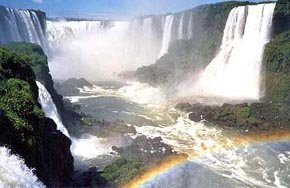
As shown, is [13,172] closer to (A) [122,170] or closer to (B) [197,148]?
(A) [122,170]

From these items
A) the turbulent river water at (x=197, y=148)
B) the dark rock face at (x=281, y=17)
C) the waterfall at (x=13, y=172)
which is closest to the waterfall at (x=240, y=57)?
the dark rock face at (x=281, y=17)

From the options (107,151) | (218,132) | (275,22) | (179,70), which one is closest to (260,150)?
(218,132)

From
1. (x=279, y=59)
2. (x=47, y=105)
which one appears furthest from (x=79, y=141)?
(x=279, y=59)

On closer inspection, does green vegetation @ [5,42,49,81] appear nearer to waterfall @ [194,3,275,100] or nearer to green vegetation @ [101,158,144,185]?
green vegetation @ [101,158,144,185]

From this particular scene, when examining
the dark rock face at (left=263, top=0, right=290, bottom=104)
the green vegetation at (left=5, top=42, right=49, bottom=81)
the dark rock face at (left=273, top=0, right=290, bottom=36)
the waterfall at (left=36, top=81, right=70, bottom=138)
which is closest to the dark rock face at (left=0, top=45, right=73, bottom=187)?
the waterfall at (left=36, top=81, right=70, bottom=138)

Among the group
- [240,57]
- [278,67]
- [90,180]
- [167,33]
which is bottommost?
[90,180]

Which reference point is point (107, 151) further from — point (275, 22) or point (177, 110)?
point (275, 22)
